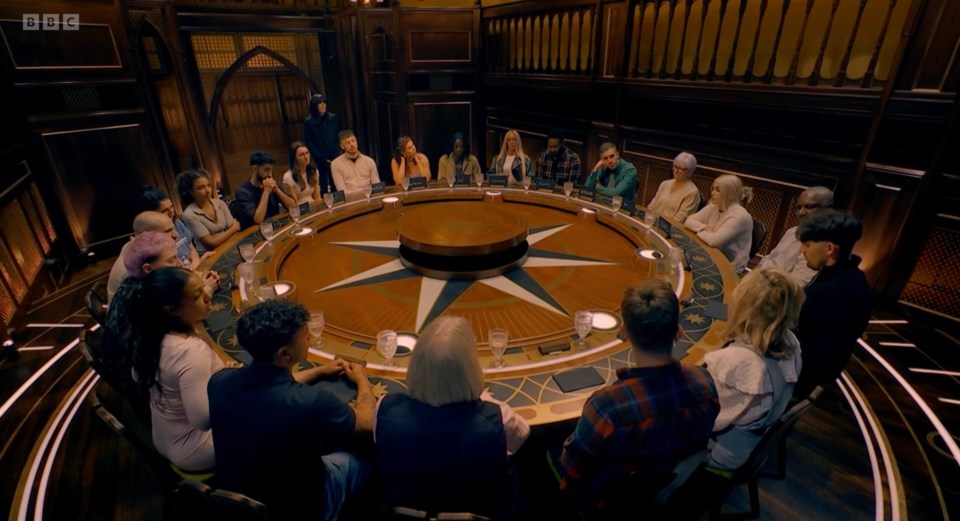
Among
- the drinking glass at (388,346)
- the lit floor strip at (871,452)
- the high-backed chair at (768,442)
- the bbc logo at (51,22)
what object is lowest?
the lit floor strip at (871,452)

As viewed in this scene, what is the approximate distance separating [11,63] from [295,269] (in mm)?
4325

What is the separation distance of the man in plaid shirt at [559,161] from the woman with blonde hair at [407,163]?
154 cm

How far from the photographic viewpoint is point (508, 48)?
25.4 ft

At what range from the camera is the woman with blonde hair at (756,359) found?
1.86m

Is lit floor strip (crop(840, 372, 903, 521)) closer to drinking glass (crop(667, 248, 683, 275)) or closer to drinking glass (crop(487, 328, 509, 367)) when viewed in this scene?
drinking glass (crop(667, 248, 683, 275))

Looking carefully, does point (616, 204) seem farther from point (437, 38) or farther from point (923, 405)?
point (437, 38)

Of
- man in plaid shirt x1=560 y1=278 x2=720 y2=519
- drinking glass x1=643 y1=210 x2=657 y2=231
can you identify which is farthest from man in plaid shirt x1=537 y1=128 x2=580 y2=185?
man in plaid shirt x1=560 y1=278 x2=720 y2=519

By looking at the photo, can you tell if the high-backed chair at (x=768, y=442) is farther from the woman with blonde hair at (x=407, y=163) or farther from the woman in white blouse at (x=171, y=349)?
the woman with blonde hair at (x=407, y=163)

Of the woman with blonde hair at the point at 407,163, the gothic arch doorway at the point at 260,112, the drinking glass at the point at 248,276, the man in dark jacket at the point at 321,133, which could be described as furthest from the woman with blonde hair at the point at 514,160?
the gothic arch doorway at the point at 260,112

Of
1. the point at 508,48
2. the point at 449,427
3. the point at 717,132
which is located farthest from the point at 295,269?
the point at 508,48

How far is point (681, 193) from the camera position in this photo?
444 centimetres

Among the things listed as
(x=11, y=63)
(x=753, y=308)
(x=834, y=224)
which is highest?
(x=11, y=63)

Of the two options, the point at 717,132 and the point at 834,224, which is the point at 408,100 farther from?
the point at 834,224

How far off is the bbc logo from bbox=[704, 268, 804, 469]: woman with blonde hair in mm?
6937
